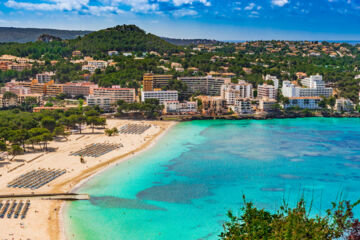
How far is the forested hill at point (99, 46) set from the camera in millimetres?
57812

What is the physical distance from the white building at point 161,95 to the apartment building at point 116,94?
1.12 m

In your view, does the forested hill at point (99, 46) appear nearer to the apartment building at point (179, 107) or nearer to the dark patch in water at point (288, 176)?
the apartment building at point (179, 107)

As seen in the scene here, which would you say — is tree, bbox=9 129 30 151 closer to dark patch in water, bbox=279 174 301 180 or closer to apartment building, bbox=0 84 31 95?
dark patch in water, bbox=279 174 301 180

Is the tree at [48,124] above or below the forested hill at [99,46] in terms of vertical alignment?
below

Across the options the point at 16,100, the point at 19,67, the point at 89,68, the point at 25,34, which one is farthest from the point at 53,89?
the point at 25,34

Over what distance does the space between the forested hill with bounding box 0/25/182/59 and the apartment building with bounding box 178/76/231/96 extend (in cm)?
1676

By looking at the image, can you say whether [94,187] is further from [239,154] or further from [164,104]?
[164,104]

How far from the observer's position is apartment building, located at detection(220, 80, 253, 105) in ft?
130

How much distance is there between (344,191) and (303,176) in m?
2.29

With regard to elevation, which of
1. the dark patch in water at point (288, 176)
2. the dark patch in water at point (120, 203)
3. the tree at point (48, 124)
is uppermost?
the tree at point (48, 124)

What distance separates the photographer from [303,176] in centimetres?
1805

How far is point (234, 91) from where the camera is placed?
39.8 metres

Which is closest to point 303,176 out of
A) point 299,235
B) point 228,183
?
point 228,183

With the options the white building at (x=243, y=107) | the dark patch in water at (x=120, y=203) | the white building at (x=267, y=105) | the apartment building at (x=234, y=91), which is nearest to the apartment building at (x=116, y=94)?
the apartment building at (x=234, y=91)
